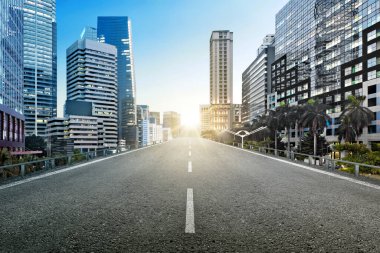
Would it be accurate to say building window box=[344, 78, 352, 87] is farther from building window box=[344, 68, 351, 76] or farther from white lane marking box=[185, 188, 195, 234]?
white lane marking box=[185, 188, 195, 234]

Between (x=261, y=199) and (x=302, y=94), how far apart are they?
96366 mm

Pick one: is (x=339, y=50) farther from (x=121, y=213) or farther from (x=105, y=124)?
(x=105, y=124)

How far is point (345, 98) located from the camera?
6756cm

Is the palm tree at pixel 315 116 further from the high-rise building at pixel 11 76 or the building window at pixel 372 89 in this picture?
the high-rise building at pixel 11 76

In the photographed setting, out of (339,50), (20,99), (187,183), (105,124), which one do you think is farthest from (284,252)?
(105,124)

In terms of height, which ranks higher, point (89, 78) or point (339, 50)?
point (89, 78)

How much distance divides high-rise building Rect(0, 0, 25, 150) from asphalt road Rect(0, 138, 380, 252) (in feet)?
162

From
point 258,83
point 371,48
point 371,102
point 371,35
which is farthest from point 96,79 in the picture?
point 371,102

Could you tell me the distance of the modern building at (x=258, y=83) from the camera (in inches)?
5314

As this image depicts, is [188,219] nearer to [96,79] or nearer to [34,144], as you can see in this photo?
[34,144]

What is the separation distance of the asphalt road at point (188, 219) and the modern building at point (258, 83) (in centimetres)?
13130

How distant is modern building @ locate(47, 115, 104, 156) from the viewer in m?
129

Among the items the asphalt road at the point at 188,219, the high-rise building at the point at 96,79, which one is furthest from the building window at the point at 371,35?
the high-rise building at the point at 96,79

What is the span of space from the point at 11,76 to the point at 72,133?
80.3 metres
